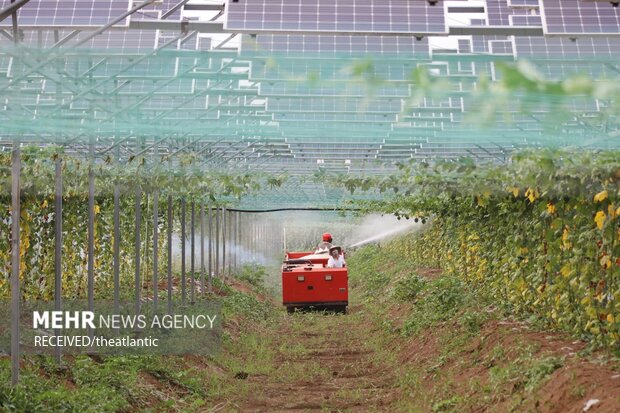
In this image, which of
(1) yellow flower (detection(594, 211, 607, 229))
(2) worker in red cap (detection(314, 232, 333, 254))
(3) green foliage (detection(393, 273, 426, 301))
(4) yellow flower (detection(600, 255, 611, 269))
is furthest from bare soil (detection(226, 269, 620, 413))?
(2) worker in red cap (detection(314, 232, 333, 254))

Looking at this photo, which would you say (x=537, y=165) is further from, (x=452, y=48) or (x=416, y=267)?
(x=416, y=267)

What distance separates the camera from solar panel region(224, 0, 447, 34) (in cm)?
1201

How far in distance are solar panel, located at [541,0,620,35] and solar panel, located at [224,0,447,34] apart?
57.6 inches

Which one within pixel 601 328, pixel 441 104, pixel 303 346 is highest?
pixel 441 104

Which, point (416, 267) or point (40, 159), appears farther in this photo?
point (416, 267)

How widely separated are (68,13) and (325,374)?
19.0 feet

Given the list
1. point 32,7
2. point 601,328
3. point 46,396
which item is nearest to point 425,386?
point 601,328

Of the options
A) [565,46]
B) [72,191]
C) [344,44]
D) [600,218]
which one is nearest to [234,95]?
[344,44]

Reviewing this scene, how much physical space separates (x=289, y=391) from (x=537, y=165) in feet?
15.7

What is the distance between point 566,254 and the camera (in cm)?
1023

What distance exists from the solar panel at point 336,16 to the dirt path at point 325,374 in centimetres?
443

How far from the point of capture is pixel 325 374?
13039 millimetres

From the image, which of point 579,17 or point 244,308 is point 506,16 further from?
point 244,308

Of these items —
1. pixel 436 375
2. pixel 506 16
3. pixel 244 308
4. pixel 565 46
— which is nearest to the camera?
pixel 436 375
